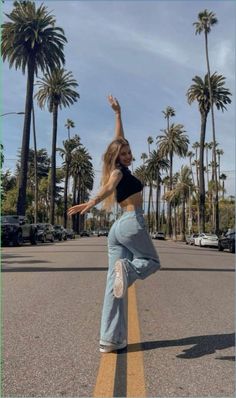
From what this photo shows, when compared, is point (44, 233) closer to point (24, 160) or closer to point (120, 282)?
point (24, 160)

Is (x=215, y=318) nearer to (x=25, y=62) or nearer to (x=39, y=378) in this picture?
(x=39, y=378)

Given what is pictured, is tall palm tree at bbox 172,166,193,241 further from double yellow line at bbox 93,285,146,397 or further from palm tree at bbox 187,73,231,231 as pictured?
double yellow line at bbox 93,285,146,397

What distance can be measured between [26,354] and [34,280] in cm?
616

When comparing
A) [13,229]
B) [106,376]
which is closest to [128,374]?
[106,376]

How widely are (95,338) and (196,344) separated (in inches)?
41.9

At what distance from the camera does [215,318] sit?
6.91 meters

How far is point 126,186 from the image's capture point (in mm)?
4930

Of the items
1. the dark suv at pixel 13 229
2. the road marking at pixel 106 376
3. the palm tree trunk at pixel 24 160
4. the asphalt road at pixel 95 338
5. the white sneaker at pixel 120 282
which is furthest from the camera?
the palm tree trunk at pixel 24 160

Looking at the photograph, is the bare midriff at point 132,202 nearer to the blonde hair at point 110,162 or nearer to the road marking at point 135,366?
the blonde hair at point 110,162

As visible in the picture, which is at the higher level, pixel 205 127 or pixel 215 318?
pixel 205 127

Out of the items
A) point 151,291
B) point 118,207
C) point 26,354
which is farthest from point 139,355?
point 151,291

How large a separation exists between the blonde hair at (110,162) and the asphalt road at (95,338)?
1.46m

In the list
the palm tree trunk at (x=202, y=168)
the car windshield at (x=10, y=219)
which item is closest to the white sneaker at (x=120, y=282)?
the car windshield at (x=10, y=219)

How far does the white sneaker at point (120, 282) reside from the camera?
15.1 feet
